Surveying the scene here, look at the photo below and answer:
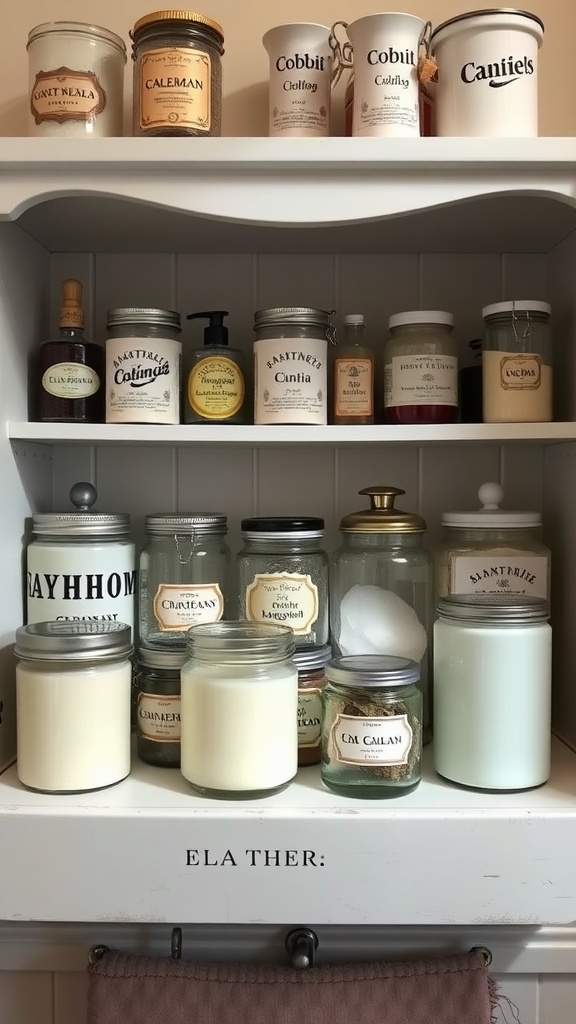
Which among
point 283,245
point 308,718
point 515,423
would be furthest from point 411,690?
point 283,245

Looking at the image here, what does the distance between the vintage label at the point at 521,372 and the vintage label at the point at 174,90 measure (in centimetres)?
40

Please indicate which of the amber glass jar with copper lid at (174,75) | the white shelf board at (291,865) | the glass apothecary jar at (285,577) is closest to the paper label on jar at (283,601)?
the glass apothecary jar at (285,577)

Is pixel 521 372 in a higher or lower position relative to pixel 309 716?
higher

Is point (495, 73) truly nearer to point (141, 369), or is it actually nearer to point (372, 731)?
point (141, 369)

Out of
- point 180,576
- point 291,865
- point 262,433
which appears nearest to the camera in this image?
point 291,865

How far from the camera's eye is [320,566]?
3.22 ft

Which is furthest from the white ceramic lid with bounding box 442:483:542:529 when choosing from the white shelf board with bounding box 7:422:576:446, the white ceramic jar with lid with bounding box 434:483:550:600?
the white shelf board with bounding box 7:422:576:446

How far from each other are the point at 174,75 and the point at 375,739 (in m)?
0.69

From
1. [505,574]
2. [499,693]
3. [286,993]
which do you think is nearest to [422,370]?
[505,574]

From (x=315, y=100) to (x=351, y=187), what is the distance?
0.14m

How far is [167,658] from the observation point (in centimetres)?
90

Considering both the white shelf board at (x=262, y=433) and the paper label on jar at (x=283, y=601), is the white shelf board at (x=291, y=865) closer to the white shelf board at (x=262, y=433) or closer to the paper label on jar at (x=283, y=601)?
the paper label on jar at (x=283, y=601)

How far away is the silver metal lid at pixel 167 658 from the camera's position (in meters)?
0.90

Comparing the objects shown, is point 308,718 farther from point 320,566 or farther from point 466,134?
point 466,134
